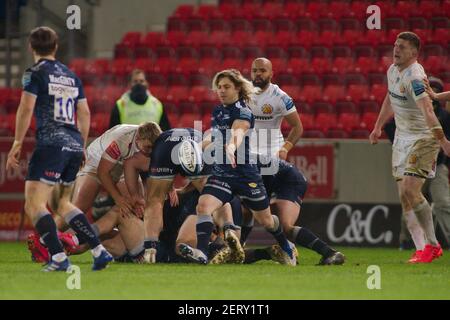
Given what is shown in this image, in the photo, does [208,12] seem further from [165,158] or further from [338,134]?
[165,158]

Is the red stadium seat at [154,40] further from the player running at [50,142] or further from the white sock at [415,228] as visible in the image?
the player running at [50,142]

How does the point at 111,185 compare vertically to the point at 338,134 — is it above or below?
below

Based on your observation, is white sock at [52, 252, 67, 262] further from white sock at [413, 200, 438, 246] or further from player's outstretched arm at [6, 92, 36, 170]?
white sock at [413, 200, 438, 246]

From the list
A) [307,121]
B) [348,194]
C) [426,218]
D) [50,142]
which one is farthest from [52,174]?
[307,121]

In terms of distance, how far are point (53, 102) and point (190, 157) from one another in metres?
1.89

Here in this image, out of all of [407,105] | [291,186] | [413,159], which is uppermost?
[407,105]

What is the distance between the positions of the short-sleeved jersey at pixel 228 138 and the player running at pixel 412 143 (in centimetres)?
151

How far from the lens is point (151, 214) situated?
397 inches

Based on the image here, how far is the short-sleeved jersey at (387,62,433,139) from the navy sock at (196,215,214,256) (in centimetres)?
213

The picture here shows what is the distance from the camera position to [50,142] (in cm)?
860

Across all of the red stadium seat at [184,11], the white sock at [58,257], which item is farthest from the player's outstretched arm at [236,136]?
the red stadium seat at [184,11]

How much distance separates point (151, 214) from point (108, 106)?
782 centimetres
